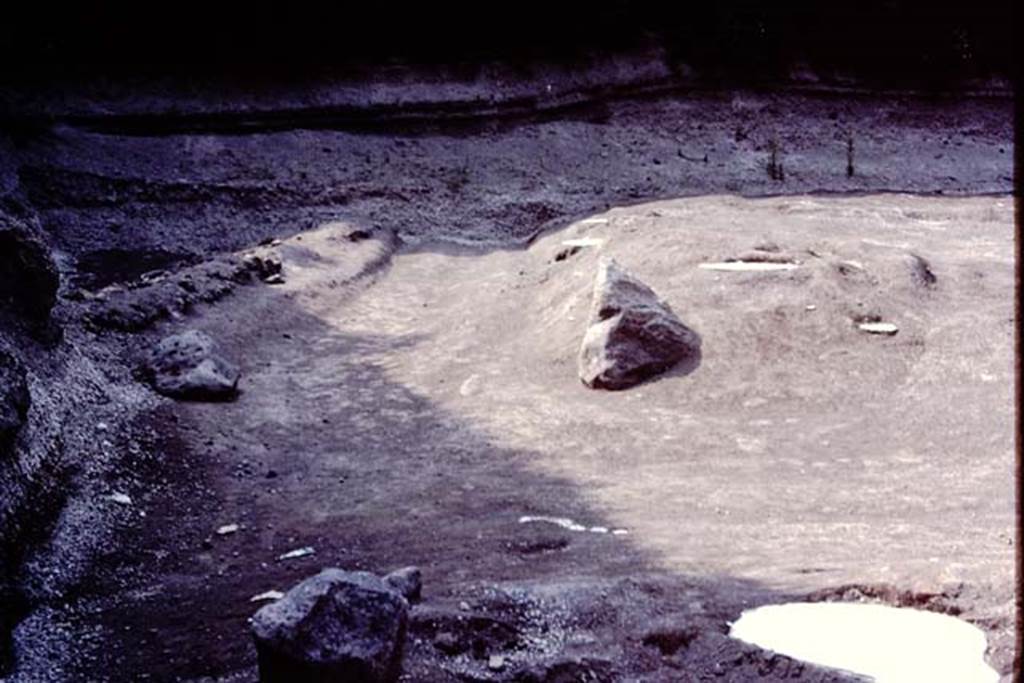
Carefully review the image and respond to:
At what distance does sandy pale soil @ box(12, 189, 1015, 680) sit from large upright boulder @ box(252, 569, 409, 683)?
0.40 metres

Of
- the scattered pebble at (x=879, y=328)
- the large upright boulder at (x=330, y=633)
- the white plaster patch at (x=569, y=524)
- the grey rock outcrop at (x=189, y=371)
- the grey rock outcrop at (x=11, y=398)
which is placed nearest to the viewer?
the large upright boulder at (x=330, y=633)

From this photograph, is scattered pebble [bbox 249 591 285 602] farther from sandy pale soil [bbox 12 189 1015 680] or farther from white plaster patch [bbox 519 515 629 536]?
white plaster patch [bbox 519 515 629 536]

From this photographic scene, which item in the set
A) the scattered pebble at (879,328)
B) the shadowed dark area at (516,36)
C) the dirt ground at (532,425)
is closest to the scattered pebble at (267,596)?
the dirt ground at (532,425)

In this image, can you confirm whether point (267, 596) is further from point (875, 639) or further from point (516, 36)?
point (516, 36)

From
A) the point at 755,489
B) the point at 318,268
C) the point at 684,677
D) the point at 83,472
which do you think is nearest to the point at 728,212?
the point at 318,268

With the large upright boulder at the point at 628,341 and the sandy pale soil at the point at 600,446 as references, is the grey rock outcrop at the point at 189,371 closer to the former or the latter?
the sandy pale soil at the point at 600,446

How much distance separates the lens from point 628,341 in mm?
7863

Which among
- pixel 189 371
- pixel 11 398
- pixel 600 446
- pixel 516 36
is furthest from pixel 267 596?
pixel 516 36

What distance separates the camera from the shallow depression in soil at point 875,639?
3635 millimetres

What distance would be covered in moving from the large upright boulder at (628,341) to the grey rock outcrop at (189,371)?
2297 mm

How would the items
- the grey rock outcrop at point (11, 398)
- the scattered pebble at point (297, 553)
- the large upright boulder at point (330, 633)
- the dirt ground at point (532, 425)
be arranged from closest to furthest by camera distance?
1. the large upright boulder at point (330, 633)
2. the dirt ground at point (532, 425)
3. the grey rock outcrop at point (11, 398)
4. the scattered pebble at point (297, 553)

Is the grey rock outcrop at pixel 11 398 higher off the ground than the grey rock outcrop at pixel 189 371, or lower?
higher

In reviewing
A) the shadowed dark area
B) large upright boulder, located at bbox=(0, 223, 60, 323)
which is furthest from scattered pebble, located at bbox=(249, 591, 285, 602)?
the shadowed dark area

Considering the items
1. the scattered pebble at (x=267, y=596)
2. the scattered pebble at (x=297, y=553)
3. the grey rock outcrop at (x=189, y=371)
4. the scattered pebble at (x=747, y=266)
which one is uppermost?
the scattered pebble at (x=747, y=266)
